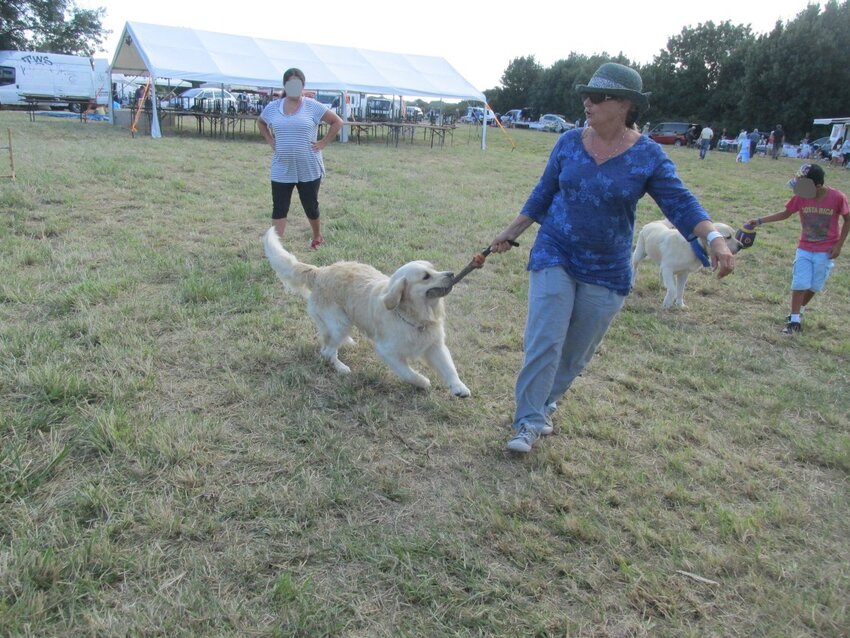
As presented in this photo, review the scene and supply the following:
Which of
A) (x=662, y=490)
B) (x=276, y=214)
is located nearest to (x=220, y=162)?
(x=276, y=214)

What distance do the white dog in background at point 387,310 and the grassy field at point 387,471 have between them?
0.68 ft

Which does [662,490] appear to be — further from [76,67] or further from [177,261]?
[76,67]

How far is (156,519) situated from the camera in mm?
2514

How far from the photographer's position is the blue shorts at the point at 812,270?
5.31m

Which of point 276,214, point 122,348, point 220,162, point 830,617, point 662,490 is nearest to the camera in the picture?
point 830,617

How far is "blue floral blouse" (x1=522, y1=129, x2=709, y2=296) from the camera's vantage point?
279cm

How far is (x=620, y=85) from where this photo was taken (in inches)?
107

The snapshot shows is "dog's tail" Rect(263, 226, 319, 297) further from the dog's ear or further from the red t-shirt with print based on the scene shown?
the red t-shirt with print

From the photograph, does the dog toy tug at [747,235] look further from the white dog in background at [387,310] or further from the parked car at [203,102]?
the parked car at [203,102]

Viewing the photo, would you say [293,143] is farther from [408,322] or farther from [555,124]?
[555,124]

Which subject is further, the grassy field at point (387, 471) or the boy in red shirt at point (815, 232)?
the boy in red shirt at point (815, 232)

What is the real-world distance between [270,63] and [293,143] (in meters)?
17.2

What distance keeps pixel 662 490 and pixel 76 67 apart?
37.8 m

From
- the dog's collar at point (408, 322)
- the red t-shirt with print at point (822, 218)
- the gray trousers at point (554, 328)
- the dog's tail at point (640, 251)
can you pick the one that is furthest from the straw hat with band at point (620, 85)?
the dog's tail at point (640, 251)
